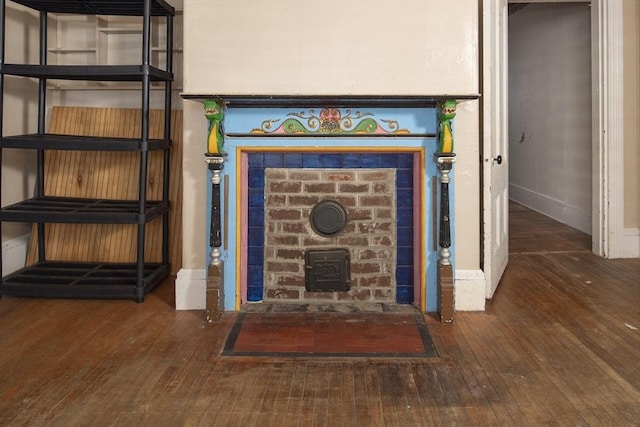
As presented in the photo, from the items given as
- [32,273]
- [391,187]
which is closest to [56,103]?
[32,273]

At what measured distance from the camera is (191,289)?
11.5 feet

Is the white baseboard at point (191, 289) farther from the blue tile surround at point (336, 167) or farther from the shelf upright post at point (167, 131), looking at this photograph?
the shelf upright post at point (167, 131)

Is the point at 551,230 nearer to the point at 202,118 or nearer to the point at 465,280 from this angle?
the point at 465,280

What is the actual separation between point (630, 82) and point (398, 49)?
8.09 feet

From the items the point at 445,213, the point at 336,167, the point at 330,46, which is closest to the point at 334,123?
the point at 336,167

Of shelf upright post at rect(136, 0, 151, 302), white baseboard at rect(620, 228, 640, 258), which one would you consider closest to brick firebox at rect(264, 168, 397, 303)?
shelf upright post at rect(136, 0, 151, 302)

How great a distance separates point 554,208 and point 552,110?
3.59 ft

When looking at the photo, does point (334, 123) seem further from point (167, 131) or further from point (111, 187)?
point (111, 187)

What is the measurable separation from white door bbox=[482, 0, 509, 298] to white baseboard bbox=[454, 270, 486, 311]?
20cm

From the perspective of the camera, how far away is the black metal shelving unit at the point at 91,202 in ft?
11.9

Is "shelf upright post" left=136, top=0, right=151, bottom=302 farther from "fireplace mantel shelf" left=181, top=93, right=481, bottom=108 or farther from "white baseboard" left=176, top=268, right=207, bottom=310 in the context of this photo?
"fireplace mantel shelf" left=181, top=93, right=481, bottom=108

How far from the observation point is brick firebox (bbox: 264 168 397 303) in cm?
350

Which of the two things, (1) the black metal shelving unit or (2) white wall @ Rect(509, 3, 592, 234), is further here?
(2) white wall @ Rect(509, 3, 592, 234)

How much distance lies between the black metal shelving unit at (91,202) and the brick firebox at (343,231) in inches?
33.3
